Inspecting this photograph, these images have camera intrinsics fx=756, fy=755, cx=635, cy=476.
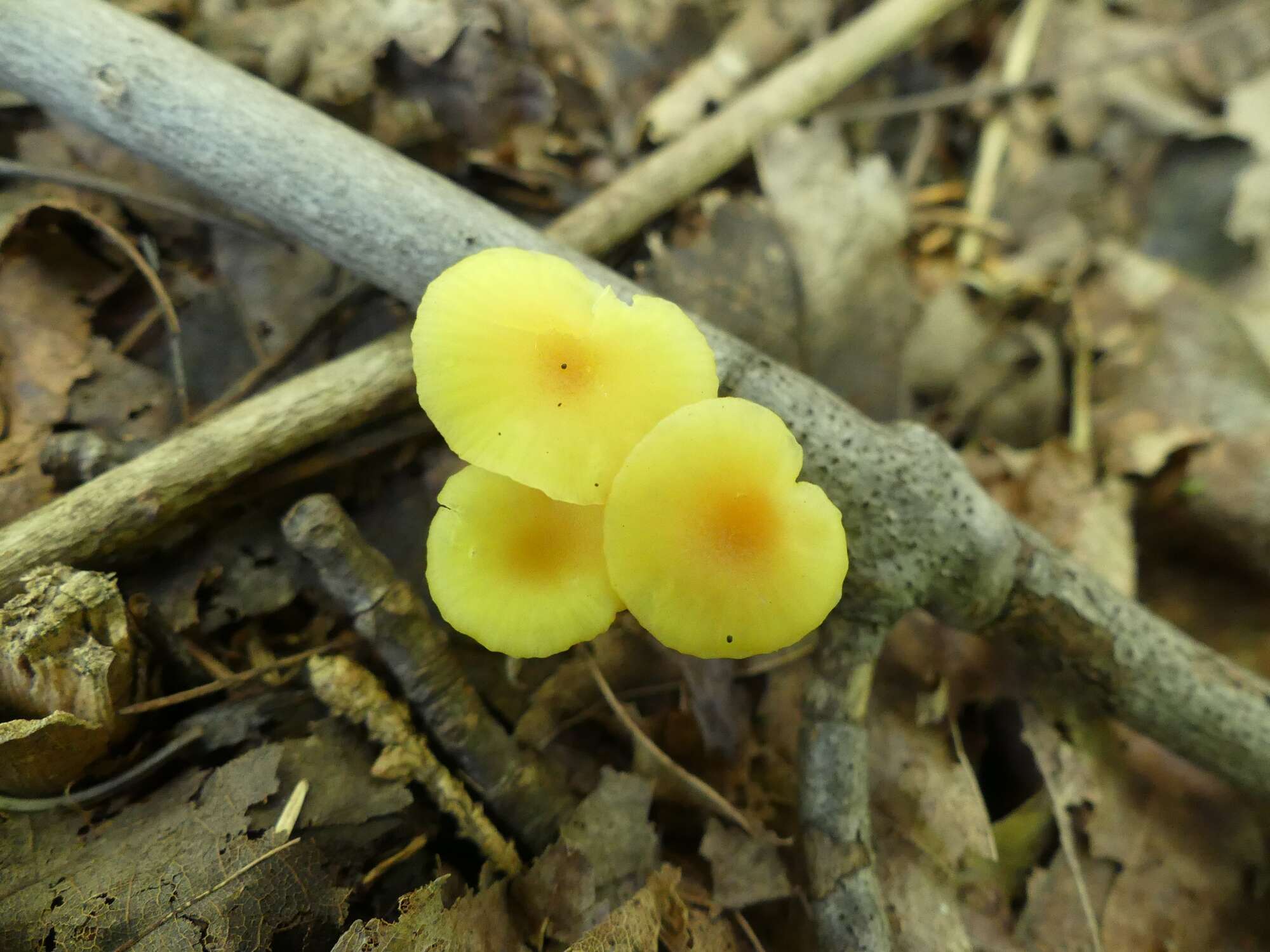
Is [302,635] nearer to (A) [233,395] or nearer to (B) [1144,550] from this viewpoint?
(A) [233,395]

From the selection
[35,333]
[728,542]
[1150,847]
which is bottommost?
[1150,847]

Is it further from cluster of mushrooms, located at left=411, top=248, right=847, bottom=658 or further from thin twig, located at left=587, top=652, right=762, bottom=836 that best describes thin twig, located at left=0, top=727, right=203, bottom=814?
thin twig, located at left=587, top=652, right=762, bottom=836

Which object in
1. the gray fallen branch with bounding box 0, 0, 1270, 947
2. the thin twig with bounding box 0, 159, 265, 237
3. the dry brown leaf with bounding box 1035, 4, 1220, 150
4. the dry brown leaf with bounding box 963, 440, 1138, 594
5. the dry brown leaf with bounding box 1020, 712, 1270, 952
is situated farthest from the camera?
the dry brown leaf with bounding box 1035, 4, 1220, 150

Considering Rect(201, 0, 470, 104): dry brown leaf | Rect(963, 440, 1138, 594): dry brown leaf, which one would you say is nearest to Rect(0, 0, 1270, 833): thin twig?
Rect(963, 440, 1138, 594): dry brown leaf

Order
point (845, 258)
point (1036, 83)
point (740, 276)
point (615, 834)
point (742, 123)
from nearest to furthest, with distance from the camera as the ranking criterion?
1. point (615, 834)
2. point (740, 276)
3. point (845, 258)
4. point (742, 123)
5. point (1036, 83)

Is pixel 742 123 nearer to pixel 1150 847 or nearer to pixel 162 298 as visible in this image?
pixel 162 298

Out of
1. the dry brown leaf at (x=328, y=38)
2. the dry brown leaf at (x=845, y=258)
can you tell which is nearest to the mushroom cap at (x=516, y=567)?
the dry brown leaf at (x=845, y=258)

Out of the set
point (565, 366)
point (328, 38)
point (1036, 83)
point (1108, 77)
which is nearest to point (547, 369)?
point (565, 366)
